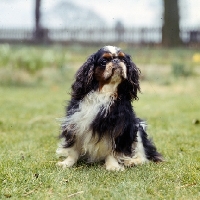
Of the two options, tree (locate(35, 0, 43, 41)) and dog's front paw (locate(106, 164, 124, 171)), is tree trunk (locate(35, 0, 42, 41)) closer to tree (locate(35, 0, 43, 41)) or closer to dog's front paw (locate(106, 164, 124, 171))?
tree (locate(35, 0, 43, 41))

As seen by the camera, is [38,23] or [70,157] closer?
[70,157]

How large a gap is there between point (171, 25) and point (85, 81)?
17.7 m

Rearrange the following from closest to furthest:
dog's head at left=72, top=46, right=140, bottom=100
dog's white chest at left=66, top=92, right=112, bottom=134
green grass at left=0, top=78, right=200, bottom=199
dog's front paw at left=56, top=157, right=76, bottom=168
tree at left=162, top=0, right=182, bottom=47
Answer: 1. green grass at left=0, top=78, right=200, bottom=199
2. dog's head at left=72, top=46, right=140, bottom=100
3. dog's white chest at left=66, top=92, right=112, bottom=134
4. dog's front paw at left=56, top=157, right=76, bottom=168
5. tree at left=162, top=0, right=182, bottom=47

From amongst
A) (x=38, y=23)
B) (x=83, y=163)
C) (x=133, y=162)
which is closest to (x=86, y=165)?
(x=83, y=163)

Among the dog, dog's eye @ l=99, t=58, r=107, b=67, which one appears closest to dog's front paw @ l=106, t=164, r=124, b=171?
the dog

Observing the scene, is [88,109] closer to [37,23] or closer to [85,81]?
[85,81]

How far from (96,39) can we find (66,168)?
1845cm

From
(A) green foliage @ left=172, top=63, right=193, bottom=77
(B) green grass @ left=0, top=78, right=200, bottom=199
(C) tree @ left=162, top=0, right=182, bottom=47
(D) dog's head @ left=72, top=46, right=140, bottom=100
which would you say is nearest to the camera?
(B) green grass @ left=0, top=78, right=200, bottom=199

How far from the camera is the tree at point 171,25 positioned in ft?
68.3

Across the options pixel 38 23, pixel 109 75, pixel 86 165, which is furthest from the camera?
pixel 38 23

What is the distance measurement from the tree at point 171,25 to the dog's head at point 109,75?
55.8 ft

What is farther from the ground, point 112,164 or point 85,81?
point 85,81

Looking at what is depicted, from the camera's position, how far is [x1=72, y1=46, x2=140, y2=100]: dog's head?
4223 mm

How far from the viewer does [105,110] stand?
433 cm
